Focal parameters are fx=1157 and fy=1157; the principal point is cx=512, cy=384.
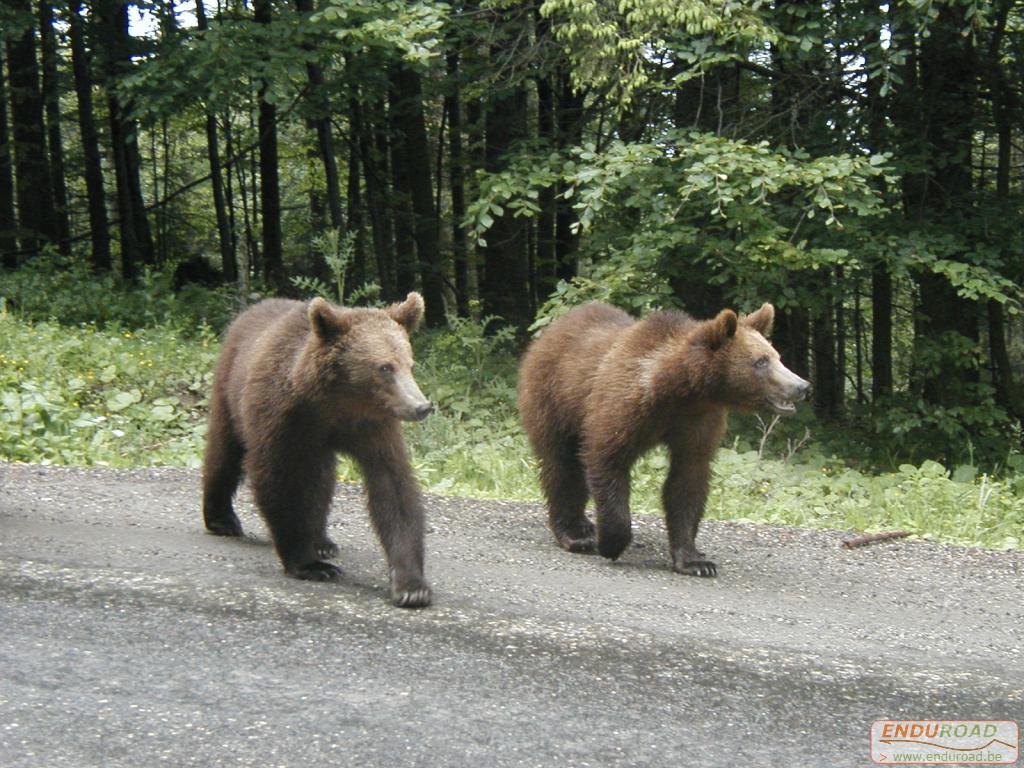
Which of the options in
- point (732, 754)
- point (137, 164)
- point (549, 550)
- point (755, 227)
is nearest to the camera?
point (732, 754)

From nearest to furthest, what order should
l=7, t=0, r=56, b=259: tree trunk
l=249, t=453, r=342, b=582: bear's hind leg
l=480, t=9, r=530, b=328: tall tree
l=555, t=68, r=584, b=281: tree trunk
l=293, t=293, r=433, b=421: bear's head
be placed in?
l=293, t=293, r=433, b=421: bear's head → l=249, t=453, r=342, b=582: bear's hind leg → l=555, t=68, r=584, b=281: tree trunk → l=480, t=9, r=530, b=328: tall tree → l=7, t=0, r=56, b=259: tree trunk

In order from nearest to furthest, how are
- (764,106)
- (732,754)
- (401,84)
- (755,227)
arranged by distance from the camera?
(732,754), (755,227), (764,106), (401,84)

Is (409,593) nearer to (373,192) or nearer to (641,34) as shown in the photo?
(641,34)

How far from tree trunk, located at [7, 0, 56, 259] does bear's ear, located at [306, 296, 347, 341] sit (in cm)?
1760

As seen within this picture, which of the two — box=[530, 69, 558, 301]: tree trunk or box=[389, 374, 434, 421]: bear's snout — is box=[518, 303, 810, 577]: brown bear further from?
box=[530, 69, 558, 301]: tree trunk

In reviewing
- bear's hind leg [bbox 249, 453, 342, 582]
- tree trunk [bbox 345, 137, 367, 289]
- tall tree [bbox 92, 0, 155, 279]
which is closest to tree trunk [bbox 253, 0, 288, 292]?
tall tree [bbox 92, 0, 155, 279]

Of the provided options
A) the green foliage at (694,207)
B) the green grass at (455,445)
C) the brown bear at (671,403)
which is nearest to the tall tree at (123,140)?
the green grass at (455,445)

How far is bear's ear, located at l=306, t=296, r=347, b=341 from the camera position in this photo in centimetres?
541

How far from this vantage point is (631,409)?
6.85 m

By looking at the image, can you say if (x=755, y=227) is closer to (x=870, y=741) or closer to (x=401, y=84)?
(x=870, y=741)

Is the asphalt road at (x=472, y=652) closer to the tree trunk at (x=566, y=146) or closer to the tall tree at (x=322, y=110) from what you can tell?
the tree trunk at (x=566, y=146)

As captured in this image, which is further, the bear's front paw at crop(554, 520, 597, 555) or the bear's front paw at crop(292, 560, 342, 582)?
the bear's front paw at crop(554, 520, 597, 555)

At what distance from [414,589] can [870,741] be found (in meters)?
2.15

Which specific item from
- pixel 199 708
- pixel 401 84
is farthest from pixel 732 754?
pixel 401 84
